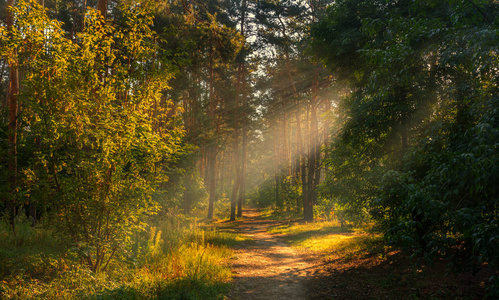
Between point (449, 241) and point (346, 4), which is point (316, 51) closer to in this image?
point (346, 4)

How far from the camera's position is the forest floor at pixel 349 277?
19.1 ft

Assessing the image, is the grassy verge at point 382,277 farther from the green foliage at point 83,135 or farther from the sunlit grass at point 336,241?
the green foliage at point 83,135

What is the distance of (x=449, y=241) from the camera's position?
11.8 feet

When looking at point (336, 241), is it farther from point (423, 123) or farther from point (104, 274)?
point (104, 274)

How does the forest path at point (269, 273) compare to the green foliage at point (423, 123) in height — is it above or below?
below

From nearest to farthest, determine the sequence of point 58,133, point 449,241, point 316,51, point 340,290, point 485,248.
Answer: point 485,248 < point 449,241 < point 58,133 < point 340,290 < point 316,51

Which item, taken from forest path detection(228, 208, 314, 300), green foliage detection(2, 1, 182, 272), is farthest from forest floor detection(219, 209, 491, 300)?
green foliage detection(2, 1, 182, 272)

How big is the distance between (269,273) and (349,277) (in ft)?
7.52

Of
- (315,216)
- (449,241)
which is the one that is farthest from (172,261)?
(315,216)

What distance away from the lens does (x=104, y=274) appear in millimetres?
5512

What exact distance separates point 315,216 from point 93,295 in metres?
19.2

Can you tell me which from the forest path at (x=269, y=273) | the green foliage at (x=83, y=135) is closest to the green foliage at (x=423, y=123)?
the forest path at (x=269, y=273)

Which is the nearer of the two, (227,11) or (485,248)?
(485,248)

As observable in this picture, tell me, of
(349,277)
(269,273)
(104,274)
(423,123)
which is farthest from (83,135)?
(423,123)
